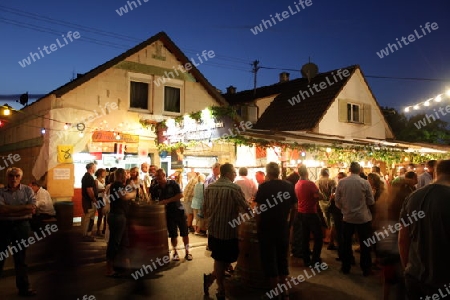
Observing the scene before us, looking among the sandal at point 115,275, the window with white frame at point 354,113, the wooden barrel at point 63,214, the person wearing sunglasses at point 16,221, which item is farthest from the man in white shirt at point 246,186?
the window with white frame at point 354,113

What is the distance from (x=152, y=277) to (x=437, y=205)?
490cm

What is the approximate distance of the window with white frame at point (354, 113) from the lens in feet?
64.7

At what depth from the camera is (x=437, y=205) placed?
2969mm

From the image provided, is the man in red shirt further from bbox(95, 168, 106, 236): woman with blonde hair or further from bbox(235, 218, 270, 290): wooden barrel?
bbox(95, 168, 106, 236): woman with blonde hair

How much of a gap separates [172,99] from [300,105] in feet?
26.8

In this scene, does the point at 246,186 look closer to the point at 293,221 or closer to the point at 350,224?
the point at 350,224

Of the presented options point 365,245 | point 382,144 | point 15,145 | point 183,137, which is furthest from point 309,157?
point 15,145

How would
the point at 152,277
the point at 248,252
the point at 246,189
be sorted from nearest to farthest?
1. the point at 248,252
2. the point at 152,277
3. the point at 246,189

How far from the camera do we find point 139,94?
13984 millimetres

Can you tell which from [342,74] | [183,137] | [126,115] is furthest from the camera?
[342,74]

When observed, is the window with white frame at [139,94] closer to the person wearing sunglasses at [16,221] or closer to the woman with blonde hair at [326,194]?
the woman with blonde hair at [326,194]

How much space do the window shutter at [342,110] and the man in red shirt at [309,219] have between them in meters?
12.5

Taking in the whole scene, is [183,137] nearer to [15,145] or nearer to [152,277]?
[152,277]

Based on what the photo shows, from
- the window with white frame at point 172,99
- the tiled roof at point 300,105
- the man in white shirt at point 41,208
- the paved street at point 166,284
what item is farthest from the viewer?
the tiled roof at point 300,105
